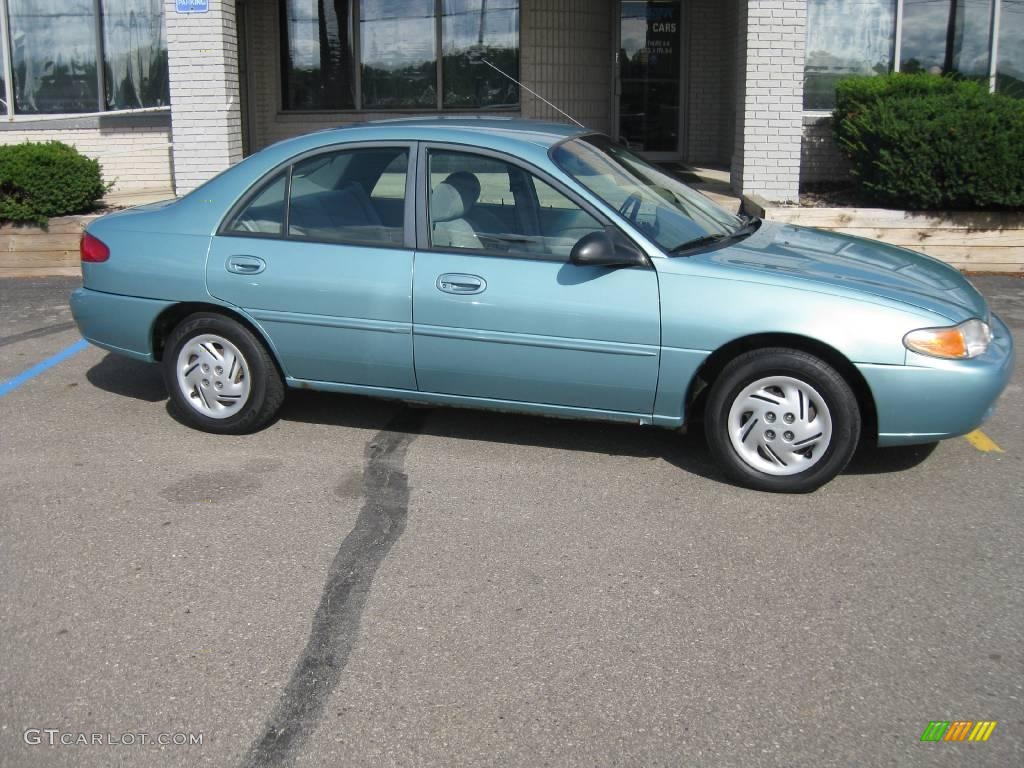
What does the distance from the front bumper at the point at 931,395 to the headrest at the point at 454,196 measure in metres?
2.00

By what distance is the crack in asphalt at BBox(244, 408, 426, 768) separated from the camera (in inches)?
133

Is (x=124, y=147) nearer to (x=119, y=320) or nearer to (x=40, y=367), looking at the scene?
(x=40, y=367)

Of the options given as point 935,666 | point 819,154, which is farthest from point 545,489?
point 819,154

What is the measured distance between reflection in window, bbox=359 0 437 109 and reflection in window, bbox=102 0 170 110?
2.54 meters

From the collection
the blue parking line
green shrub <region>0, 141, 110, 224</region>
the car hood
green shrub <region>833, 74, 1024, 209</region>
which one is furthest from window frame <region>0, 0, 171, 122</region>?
the car hood

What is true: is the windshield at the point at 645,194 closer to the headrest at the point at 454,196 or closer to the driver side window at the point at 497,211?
the driver side window at the point at 497,211

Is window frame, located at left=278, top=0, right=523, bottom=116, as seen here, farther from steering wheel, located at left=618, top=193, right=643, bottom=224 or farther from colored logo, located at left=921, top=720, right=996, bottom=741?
colored logo, located at left=921, top=720, right=996, bottom=741

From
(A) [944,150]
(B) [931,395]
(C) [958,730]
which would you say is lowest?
(C) [958,730]

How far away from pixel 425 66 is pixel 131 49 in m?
3.65

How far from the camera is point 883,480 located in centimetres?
532

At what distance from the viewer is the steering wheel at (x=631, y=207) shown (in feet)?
17.8

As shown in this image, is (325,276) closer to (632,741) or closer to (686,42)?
(632,741)

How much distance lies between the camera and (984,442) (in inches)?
231

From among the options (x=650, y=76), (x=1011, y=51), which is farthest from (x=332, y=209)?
(x=650, y=76)
